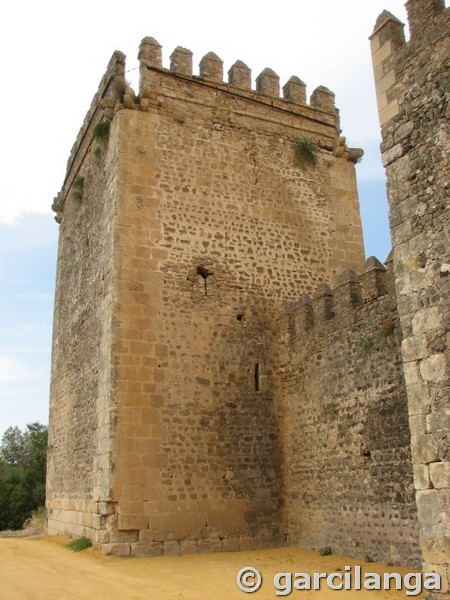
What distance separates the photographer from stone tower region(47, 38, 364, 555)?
32.3 ft

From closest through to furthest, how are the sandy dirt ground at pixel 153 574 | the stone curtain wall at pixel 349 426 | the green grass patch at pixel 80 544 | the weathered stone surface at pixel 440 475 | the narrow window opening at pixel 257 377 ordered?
the weathered stone surface at pixel 440 475
the sandy dirt ground at pixel 153 574
the stone curtain wall at pixel 349 426
the green grass patch at pixel 80 544
the narrow window opening at pixel 257 377

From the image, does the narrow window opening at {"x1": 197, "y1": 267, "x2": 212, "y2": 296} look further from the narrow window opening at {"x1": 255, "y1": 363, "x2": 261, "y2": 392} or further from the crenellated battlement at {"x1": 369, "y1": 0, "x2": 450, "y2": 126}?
the crenellated battlement at {"x1": 369, "y1": 0, "x2": 450, "y2": 126}

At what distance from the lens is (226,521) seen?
10.1 m

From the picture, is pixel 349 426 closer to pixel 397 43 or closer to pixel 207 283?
pixel 207 283

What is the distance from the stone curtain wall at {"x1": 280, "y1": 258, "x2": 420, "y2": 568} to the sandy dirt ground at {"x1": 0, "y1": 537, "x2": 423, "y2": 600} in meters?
0.44

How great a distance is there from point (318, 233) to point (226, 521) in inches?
239

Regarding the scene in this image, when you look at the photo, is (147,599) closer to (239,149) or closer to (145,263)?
(145,263)

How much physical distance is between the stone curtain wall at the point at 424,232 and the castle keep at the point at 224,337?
69.8 inches

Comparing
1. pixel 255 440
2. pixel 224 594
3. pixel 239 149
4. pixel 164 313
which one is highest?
pixel 239 149

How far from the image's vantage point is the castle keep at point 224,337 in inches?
355

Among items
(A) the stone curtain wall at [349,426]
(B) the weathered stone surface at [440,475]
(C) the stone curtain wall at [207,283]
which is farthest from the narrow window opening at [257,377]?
(B) the weathered stone surface at [440,475]

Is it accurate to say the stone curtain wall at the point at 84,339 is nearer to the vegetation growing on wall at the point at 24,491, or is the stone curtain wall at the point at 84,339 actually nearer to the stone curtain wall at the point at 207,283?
the stone curtain wall at the point at 207,283

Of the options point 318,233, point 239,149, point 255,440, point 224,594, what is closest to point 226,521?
point 255,440

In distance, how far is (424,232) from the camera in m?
6.00
